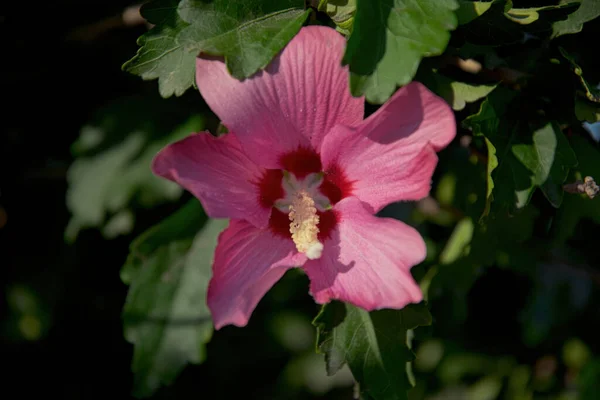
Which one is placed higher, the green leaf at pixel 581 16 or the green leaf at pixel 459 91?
the green leaf at pixel 581 16

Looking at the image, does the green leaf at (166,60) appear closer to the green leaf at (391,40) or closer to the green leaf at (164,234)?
the green leaf at (391,40)

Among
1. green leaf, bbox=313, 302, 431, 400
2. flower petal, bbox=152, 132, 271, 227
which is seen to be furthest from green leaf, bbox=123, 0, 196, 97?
green leaf, bbox=313, 302, 431, 400

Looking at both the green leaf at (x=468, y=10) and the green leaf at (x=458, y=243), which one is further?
the green leaf at (x=458, y=243)

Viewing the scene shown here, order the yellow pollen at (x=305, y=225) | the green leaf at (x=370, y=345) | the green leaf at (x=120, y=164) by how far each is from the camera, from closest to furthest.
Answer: the yellow pollen at (x=305, y=225)
the green leaf at (x=370, y=345)
the green leaf at (x=120, y=164)

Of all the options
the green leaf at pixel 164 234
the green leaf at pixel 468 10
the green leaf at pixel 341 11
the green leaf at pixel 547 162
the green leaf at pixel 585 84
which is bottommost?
the green leaf at pixel 164 234

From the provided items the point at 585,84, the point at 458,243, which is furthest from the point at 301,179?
the point at 458,243

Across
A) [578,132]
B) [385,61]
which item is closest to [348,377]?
[578,132]

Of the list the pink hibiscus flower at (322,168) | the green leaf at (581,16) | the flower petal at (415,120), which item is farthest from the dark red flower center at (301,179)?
the green leaf at (581,16)

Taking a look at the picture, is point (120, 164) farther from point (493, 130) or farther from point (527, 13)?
point (527, 13)

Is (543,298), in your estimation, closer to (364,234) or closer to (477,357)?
(477,357)
